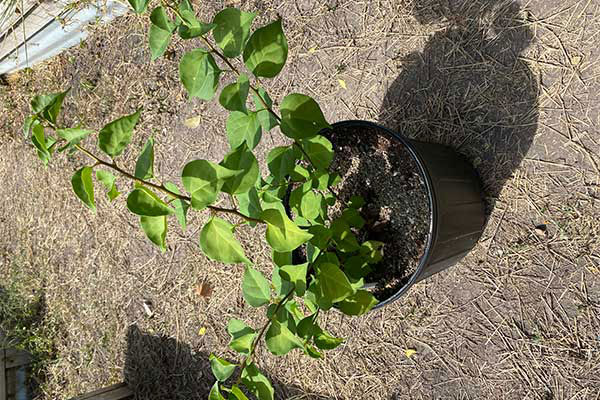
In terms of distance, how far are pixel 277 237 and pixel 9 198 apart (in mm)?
3245

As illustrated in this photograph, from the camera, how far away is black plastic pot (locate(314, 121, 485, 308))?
4.47 feet

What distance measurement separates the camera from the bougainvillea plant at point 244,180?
922 mm

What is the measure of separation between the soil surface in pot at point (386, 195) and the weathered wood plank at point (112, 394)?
5.79 feet

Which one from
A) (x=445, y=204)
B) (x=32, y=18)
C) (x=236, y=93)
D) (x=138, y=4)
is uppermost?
(x=32, y=18)

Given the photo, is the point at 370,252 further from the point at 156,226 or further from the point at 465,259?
the point at 156,226

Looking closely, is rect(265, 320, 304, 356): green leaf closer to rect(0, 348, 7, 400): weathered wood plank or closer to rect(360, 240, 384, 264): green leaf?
rect(360, 240, 384, 264): green leaf

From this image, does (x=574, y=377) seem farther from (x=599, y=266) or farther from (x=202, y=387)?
(x=202, y=387)

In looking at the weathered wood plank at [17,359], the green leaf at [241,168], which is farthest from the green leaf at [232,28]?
the weathered wood plank at [17,359]

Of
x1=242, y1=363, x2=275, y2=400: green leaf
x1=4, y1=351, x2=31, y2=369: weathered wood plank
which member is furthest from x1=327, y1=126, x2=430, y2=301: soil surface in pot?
x1=4, y1=351, x2=31, y2=369: weathered wood plank

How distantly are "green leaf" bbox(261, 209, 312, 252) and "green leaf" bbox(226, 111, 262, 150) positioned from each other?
17cm

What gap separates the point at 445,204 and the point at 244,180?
71cm

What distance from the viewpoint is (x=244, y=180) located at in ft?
3.01

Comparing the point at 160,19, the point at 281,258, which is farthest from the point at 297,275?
the point at 160,19

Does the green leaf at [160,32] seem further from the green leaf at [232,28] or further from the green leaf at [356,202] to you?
the green leaf at [356,202]
